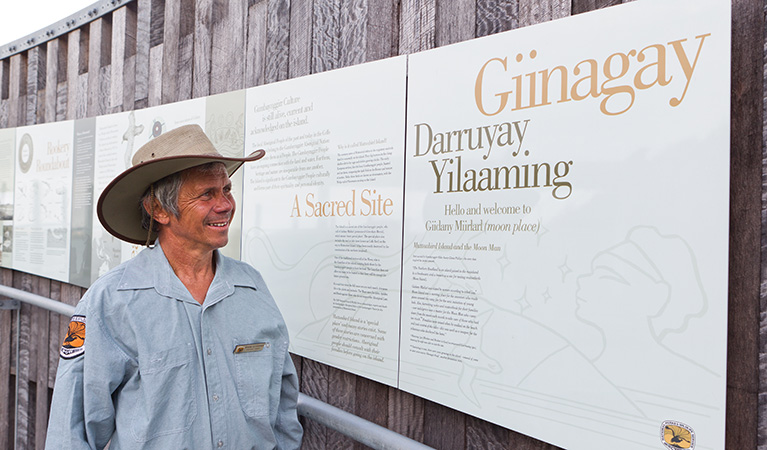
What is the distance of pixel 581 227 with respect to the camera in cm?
130

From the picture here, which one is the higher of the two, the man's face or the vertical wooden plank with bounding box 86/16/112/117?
the vertical wooden plank with bounding box 86/16/112/117

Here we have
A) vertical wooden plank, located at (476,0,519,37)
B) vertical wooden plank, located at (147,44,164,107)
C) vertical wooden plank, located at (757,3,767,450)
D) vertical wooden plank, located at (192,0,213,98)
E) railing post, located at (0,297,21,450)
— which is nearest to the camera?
vertical wooden plank, located at (757,3,767,450)

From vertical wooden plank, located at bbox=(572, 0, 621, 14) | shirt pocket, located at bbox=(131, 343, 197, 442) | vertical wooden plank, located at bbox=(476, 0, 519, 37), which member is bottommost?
shirt pocket, located at bbox=(131, 343, 197, 442)

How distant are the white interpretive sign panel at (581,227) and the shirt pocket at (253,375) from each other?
46 centimetres

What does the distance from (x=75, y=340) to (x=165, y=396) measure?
0.27 metres

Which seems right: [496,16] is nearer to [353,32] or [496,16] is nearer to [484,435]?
[353,32]

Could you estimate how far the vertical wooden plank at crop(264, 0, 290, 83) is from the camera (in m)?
2.35

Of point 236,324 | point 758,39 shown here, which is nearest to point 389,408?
point 236,324

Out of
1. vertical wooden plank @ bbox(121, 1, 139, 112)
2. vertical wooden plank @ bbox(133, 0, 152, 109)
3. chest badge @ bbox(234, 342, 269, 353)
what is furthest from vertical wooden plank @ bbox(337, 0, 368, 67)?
vertical wooden plank @ bbox(121, 1, 139, 112)

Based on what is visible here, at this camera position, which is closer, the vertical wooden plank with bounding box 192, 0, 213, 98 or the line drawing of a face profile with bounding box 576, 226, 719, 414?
the line drawing of a face profile with bounding box 576, 226, 719, 414

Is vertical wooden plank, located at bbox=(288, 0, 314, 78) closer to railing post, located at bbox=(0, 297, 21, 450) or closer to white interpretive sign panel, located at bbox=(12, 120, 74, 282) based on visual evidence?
white interpretive sign panel, located at bbox=(12, 120, 74, 282)

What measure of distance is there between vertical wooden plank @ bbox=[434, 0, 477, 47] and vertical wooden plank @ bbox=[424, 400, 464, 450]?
1161mm

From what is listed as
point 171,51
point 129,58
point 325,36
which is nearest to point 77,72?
point 129,58

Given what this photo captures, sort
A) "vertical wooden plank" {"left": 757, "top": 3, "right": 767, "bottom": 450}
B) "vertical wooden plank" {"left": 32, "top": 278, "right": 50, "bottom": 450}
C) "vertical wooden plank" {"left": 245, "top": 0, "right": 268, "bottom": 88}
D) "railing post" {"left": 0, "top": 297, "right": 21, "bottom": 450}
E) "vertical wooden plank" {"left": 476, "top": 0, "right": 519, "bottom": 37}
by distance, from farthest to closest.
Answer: "railing post" {"left": 0, "top": 297, "right": 21, "bottom": 450} → "vertical wooden plank" {"left": 32, "top": 278, "right": 50, "bottom": 450} → "vertical wooden plank" {"left": 245, "top": 0, "right": 268, "bottom": 88} → "vertical wooden plank" {"left": 476, "top": 0, "right": 519, "bottom": 37} → "vertical wooden plank" {"left": 757, "top": 3, "right": 767, "bottom": 450}
